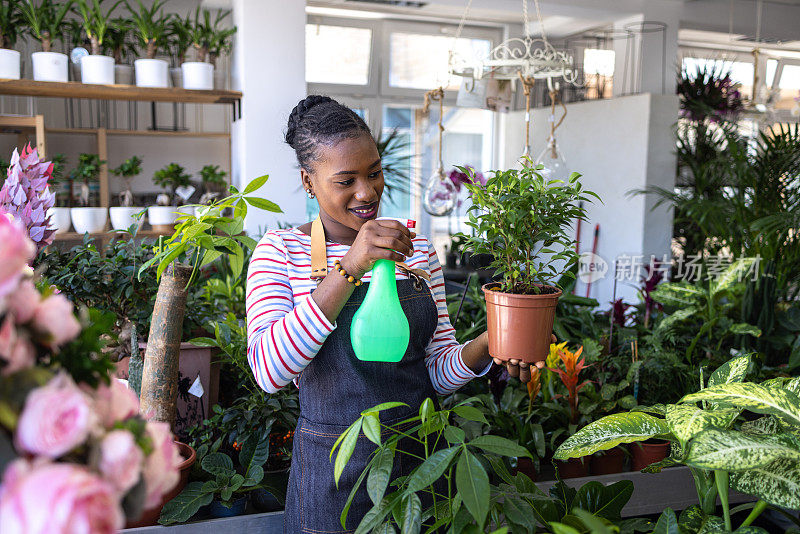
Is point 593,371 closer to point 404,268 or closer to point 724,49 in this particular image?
point 404,268

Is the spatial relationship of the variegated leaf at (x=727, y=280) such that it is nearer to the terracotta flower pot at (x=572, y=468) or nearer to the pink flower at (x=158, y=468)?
the terracotta flower pot at (x=572, y=468)

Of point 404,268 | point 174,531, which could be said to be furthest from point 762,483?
point 174,531

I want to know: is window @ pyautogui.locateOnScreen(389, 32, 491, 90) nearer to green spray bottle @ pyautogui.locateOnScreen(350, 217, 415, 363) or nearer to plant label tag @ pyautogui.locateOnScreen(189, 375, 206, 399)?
plant label tag @ pyautogui.locateOnScreen(189, 375, 206, 399)

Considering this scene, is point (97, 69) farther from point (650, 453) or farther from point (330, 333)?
point (650, 453)

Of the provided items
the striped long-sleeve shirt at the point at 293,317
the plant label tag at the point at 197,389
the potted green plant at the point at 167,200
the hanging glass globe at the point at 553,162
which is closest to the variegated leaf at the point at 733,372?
the striped long-sleeve shirt at the point at 293,317

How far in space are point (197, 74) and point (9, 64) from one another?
3.00 feet

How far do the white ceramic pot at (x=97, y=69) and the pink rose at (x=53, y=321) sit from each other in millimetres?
3400

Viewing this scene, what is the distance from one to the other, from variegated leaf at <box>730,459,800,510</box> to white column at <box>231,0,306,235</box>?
2993mm

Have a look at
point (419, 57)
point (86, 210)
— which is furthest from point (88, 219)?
point (419, 57)

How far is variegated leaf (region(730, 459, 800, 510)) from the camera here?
0.89 m

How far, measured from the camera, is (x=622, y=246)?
550 cm

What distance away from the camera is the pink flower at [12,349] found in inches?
18.3

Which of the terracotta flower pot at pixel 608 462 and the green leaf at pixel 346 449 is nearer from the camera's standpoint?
the green leaf at pixel 346 449

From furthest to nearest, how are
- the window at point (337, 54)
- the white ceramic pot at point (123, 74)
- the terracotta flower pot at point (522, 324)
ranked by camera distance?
the window at point (337, 54), the white ceramic pot at point (123, 74), the terracotta flower pot at point (522, 324)
